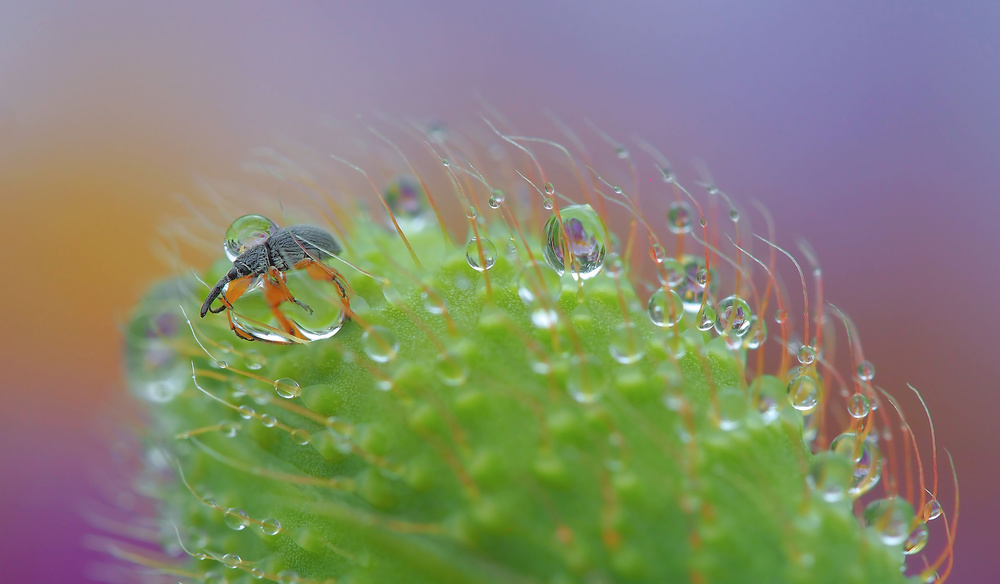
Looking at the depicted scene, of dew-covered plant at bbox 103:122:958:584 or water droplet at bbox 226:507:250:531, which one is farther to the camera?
water droplet at bbox 226:507:250:531

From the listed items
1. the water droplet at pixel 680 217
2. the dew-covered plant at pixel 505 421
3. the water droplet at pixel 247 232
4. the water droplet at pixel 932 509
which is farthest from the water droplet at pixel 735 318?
the water droplet at pixel 247 232

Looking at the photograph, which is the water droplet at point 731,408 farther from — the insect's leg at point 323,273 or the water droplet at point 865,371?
the insect's leg at point 323,273

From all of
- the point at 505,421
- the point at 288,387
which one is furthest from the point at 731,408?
the point at 288,387

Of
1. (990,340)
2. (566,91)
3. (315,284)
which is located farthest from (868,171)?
(315,284)

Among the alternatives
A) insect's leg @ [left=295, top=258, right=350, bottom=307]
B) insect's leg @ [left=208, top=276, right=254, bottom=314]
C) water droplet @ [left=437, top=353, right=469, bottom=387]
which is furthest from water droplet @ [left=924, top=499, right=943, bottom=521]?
insect's leg @ [left=208, top=276, right=254, bottom=314]

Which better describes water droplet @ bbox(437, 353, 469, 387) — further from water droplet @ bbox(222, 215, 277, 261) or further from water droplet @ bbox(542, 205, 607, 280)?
water droplet @ bbox(222, 215, 277, 261)

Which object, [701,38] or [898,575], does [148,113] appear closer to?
[701,38]
